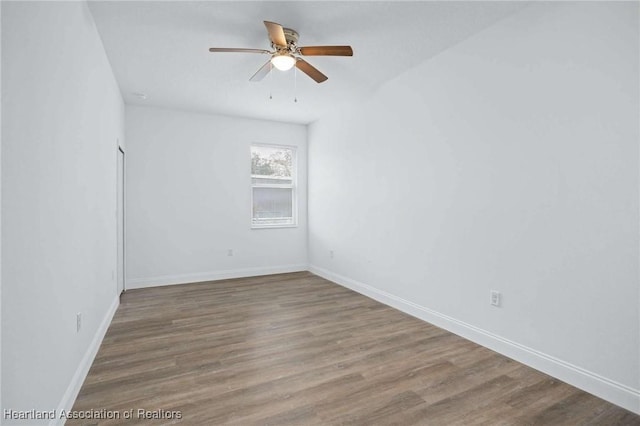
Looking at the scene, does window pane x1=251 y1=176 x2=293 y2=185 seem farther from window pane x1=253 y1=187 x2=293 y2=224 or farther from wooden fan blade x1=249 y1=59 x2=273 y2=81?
wooden fan blade x1=249 y1=59 x2=273 y2=81

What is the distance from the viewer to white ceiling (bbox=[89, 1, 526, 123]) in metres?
2.45

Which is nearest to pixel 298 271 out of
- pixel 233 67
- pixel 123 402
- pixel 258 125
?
pixel 258 125

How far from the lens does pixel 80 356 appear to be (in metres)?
2.22

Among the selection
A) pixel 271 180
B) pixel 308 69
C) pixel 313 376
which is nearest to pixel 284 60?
pixel 308 69

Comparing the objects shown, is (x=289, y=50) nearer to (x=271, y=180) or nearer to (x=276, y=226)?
(x=271, y=180)

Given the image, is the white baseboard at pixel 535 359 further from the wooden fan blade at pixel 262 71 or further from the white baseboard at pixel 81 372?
the white baseboard at pixel 81 372

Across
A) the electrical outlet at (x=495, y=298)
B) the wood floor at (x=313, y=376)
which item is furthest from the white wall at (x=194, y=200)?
the electrical outlet at (x=495, y=298)

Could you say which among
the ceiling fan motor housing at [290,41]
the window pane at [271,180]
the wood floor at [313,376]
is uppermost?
the ceiling fan motor housing at [290,41]

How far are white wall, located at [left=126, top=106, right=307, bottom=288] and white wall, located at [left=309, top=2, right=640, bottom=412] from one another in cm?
241

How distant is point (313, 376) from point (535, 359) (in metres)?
1.64

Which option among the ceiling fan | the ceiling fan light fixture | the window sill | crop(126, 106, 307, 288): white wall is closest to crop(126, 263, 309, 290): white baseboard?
crop(126, 106, 307, 288): white wall

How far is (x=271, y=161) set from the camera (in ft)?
19.0

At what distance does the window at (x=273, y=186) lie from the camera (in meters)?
5.68

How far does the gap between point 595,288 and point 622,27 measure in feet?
5.25
